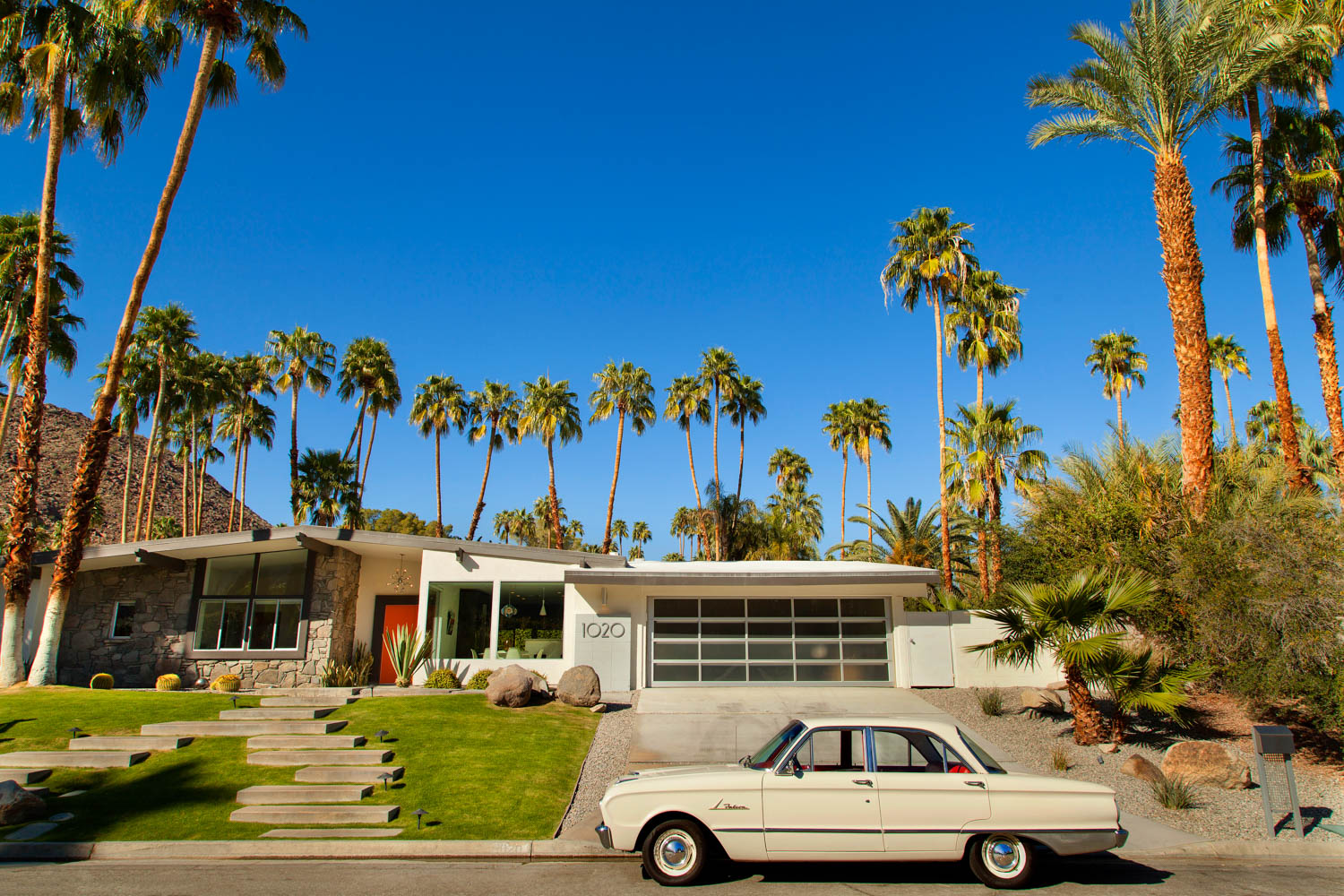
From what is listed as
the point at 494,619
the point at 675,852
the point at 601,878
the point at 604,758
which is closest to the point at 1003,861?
the point at 675,852

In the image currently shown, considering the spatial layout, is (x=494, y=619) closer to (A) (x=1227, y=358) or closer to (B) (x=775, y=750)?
(B) (x=775, y=750)

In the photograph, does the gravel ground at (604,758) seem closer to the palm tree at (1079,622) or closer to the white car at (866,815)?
the white car at (866,815)

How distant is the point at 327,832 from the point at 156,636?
13.2m

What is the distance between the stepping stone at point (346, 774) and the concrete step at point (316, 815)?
103cm

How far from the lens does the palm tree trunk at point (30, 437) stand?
15.9 m

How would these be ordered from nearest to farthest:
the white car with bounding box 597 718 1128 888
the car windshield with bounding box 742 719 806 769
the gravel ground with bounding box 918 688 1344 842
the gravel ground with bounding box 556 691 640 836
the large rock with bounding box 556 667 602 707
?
the white car with bounding box 597 718 1128 888
the car windshield with bounding box 742 719 806 769
the gravel ground with bounding box 918 688 1344 842
the gravel ground with bounding box 556 691 640 836
the large rock with bounding box 556 667 602 707

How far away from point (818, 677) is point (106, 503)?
260 ft

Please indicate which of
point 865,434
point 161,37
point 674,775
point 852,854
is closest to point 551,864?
point 674,775

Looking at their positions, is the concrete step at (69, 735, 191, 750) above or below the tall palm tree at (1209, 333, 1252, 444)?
below

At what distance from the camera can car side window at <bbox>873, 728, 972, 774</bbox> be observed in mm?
A: 6859

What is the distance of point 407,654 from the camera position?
58.3 feet

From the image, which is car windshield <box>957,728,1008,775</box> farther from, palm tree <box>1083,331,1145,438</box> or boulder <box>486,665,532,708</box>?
palm tree <box>1083,331,1145,438</box>

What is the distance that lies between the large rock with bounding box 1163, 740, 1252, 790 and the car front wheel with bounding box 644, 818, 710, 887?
23.4ft

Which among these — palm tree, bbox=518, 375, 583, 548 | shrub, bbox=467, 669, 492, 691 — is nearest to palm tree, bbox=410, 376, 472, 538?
palm tree, bbox=518, 375, 583, 548
